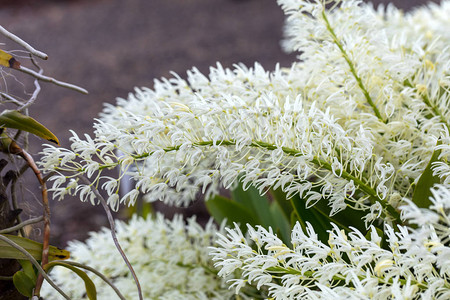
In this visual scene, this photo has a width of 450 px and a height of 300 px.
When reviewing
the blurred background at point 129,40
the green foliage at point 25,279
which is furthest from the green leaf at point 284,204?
the blurred background at point 129,40

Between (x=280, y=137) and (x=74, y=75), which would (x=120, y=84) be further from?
(x=280, y=137)

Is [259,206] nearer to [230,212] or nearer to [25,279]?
[230,212]

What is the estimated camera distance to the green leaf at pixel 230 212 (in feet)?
2.27

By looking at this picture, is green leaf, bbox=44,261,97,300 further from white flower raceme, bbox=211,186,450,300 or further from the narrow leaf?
the narrow leaf

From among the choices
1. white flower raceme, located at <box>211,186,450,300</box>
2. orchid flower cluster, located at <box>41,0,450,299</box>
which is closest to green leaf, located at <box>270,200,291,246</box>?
orchid flower cluster, located at <box>41,0,450,299</box>

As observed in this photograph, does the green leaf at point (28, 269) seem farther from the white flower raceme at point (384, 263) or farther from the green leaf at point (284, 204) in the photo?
the green leaf at point (284, 204)

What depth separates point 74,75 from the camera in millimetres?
2873

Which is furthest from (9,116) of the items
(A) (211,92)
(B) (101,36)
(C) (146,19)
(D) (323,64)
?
(C) (146,19)

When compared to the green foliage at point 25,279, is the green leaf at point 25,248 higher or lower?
higher

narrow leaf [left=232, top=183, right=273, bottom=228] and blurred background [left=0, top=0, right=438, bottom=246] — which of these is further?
blurred background [left=0, top=0, right=438, bottom=246]

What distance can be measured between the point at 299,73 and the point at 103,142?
0.91ft

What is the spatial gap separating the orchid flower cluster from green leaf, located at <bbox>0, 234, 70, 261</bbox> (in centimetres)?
5

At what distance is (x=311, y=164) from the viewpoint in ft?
1.55

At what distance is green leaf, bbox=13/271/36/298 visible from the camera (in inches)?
17.9
